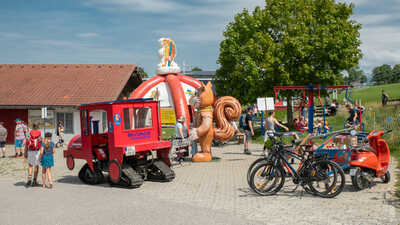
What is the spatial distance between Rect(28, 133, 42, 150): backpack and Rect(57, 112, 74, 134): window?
566 inches

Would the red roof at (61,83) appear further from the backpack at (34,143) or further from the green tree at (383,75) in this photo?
the green tree at (383,75)

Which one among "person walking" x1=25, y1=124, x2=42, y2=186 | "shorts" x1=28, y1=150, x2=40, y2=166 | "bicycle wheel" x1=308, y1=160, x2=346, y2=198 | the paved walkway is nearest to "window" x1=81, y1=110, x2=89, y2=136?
"person walking" x1=25, y1=124, x2=42, y2=186

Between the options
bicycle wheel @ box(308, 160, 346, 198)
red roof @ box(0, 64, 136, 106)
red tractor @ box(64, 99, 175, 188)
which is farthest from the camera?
red roof @ box(0, 64, 136, 106)

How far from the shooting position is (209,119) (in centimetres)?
1370

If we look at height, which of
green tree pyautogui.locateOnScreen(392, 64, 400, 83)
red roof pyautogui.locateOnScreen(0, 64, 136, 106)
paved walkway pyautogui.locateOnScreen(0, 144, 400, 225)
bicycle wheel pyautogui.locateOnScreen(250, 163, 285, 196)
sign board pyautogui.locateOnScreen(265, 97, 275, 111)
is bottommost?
paved walkway pyautogui.locateOnScreen(0, 144, 400, 225)

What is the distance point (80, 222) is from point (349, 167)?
5.73 metres

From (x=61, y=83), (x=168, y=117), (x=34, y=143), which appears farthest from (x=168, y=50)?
(x=34, y=143)

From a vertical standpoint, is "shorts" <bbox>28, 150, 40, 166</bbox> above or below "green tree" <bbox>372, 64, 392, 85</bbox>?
below

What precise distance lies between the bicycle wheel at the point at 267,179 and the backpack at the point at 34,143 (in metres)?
5.52

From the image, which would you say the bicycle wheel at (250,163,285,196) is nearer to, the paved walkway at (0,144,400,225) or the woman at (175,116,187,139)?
the paved walkway at (0,144,400,225)

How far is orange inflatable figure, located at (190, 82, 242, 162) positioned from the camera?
13.7 meters

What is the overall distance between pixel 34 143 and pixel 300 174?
656 cm

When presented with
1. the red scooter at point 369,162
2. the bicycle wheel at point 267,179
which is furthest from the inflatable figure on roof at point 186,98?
the red scooter at point 369,162

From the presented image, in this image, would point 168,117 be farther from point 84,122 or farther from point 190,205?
point 190,205
